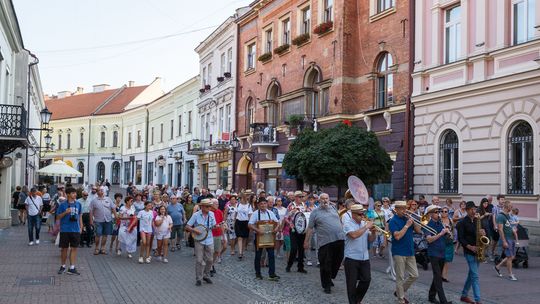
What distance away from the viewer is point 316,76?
2872 cm

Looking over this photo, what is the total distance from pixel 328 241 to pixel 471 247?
8.20 feet

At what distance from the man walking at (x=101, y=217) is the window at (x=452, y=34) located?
1179cm

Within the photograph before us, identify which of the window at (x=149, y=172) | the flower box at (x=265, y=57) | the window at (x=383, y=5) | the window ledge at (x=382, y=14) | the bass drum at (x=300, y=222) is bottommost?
the bass drum at (x=300, y=222)

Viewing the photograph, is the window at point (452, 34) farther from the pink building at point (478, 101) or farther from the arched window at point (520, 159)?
the arched window at point (520, 159)

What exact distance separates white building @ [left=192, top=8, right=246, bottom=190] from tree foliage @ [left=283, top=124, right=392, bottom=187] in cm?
1755

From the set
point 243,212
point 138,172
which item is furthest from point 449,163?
point 138,172

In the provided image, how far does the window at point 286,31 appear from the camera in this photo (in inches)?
1240

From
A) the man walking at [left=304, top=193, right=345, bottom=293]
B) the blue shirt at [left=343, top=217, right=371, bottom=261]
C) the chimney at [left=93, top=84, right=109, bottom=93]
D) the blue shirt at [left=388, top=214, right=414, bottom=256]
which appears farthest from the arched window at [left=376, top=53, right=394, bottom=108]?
the chimney at [left=93, top=84, right=109, bottom=93]

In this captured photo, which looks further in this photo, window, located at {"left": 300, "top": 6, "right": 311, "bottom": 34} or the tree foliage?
window, located at {"left": 300, "top": 6, "right": 311, "bottom": 34}

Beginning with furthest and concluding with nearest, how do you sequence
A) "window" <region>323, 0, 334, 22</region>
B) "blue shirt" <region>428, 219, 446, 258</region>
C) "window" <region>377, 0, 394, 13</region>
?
"window" <region>323, 0, 334, 22</region> → "window" <region>377, 0, 394, 13</region> → "blue shirt" <region>428, 219, 446, 258</region>

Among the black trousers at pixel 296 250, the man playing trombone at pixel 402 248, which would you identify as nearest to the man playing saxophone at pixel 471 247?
the man playing trombone at pixel 402 248

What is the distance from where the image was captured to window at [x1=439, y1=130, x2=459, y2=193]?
19953mm

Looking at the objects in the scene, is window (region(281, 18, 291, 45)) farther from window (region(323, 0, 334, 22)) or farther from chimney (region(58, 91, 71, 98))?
chimney (region(58, 91, 71, 98))

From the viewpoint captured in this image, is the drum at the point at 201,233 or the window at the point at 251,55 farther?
the window at the point at 251,55
